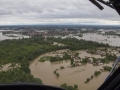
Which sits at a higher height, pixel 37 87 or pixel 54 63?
pixel 37 87

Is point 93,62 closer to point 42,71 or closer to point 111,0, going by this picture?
point 42,71

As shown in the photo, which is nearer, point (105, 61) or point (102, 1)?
point (102, 1)

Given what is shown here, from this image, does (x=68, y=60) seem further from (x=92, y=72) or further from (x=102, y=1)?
(x=102, y=1)

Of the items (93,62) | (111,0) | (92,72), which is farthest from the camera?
(93,62)

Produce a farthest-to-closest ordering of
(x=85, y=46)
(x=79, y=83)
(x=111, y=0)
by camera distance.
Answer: (x=85, y=46) → (x=79, y=83) → (x=111, y=0)

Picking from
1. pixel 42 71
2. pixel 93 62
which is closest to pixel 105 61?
pixel 93 62

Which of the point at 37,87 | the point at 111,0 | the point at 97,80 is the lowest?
the point at 97,80

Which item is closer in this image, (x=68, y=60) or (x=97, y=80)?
(x=97, y=80)

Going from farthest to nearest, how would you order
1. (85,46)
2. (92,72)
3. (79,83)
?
(85,46), (92,72), (79,83)

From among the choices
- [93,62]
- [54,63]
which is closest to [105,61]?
[93,62]
